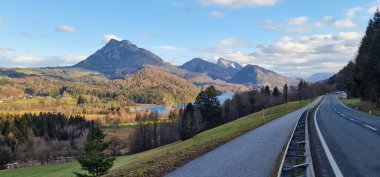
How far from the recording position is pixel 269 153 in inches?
645

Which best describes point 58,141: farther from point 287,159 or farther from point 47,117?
point 287,159

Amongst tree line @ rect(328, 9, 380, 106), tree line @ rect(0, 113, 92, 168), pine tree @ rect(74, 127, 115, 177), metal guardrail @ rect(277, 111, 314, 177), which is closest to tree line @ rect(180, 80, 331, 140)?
tree line @ rect(328, 9, 380, 106)

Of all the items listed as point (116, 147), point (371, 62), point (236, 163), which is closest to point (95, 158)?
point (236, 163)

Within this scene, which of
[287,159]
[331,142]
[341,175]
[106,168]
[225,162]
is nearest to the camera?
[341,175]

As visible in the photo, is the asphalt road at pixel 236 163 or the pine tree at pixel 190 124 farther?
the pine tree at pixel 190 124

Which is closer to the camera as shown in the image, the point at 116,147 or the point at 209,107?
the point at 209,107

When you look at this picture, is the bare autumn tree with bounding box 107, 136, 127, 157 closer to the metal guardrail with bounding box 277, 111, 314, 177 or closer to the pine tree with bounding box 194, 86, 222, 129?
the pine tree with bounding box 194, 86, 222, 129

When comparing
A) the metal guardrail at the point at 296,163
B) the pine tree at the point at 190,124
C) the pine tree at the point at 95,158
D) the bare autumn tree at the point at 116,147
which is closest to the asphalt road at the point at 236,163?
the metal guardrail at the point at 296,163

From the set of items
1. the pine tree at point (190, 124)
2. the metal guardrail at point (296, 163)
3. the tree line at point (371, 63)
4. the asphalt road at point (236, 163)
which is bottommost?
the pine tree at point (190, 124)

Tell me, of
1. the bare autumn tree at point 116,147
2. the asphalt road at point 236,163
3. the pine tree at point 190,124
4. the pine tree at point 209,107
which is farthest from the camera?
the pine tree at point 209,107

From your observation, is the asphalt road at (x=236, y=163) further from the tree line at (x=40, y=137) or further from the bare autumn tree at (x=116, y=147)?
the tree line at (x=40, y=137)

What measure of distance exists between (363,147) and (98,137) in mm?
25952

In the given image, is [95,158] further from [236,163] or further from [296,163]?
[296,163]

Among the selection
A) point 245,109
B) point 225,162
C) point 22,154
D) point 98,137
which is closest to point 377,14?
point 98,137
